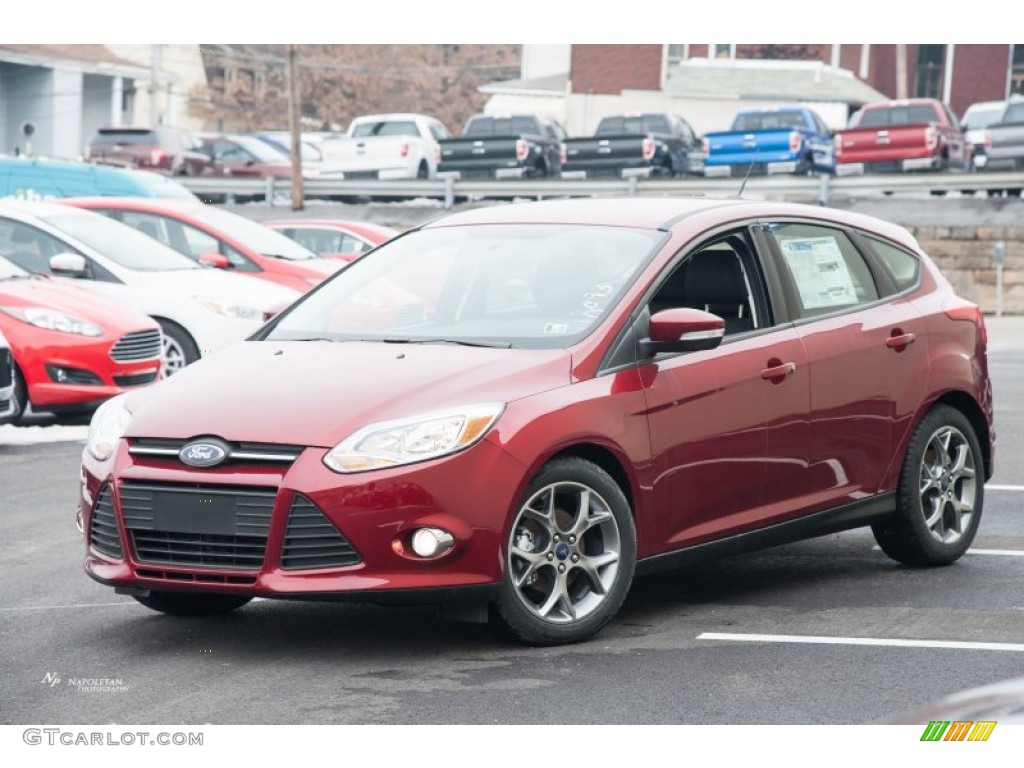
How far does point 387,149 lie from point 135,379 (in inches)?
1051

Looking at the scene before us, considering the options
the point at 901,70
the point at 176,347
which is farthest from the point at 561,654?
the point at 901,70

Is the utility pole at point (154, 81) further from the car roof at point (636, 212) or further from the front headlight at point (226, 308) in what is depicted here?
the car roof at point (636, 212)

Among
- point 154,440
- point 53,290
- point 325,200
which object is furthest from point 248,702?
point 325,200

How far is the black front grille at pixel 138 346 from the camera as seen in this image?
13.1 metres

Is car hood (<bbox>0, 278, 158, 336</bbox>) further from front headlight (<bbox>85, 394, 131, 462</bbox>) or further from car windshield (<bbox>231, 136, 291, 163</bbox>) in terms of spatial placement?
car windshield (<bbox>231, 136, 291, 163</bbox>)

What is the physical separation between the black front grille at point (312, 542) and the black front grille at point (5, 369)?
6364 millimetres

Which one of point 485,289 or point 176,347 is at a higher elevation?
point 485,289

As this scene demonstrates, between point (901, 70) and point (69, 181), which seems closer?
point (69, 181)

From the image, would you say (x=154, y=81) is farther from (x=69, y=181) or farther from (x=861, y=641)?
(x=861, y=641)

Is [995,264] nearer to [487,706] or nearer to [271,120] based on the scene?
[487,706]

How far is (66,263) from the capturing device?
1402 cm

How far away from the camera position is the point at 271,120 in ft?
239
